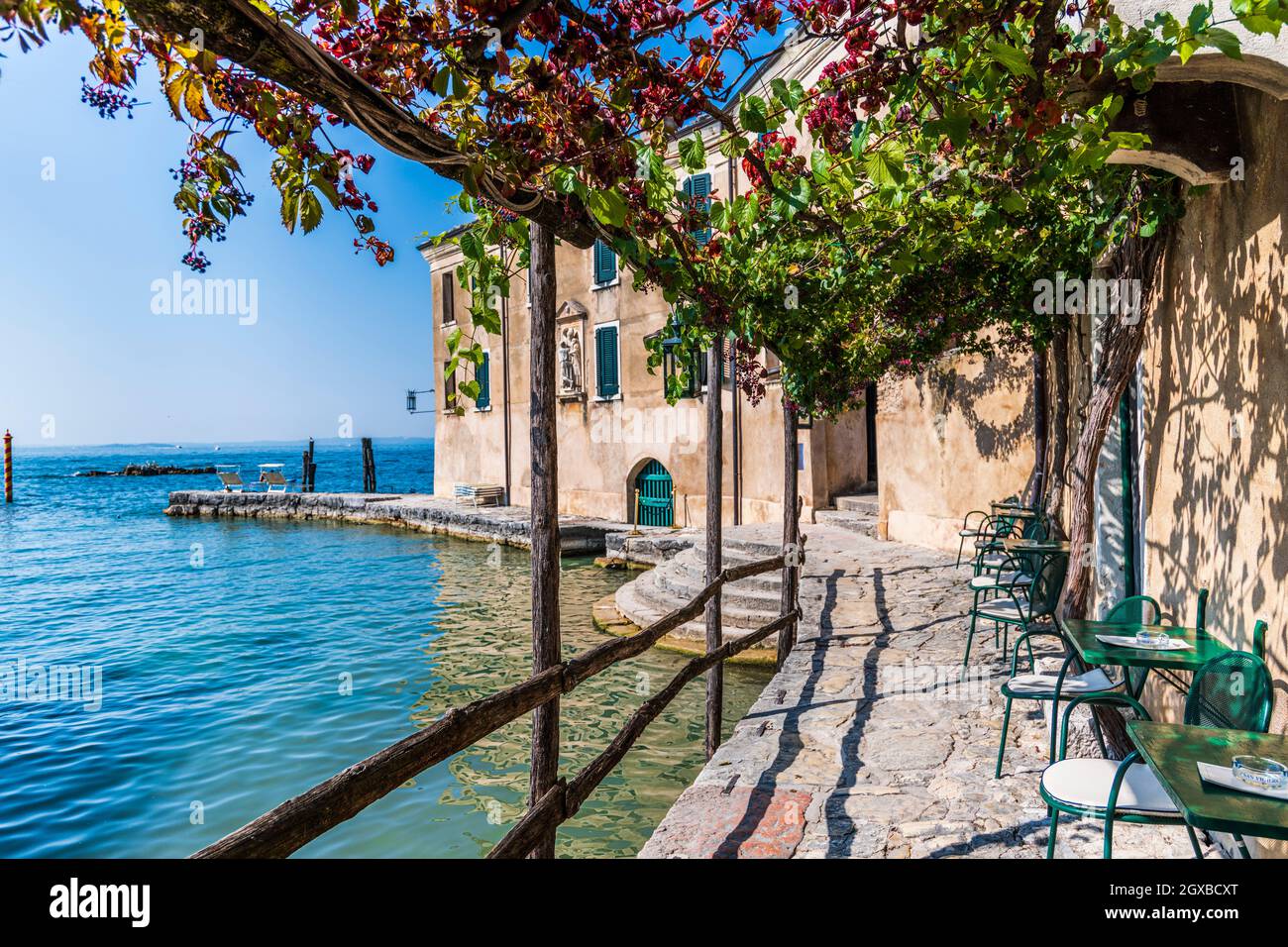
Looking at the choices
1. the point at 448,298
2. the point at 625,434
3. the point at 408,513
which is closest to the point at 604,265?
the point at 625,434

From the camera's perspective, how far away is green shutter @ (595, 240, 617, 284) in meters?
20.9

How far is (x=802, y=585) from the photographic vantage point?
10.2 m

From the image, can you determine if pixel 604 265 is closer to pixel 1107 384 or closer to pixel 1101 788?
pixel 1107 384

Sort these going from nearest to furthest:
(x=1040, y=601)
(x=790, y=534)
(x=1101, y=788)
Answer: (x=1101, y=788)
(x=1040, y=601)
(x=790, y=534)

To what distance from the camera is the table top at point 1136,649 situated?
10.9 ft

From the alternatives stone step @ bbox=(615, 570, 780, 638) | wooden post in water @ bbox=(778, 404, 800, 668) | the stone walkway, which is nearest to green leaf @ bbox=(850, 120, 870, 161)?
the stone walkway

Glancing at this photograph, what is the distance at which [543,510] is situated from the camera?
3787 mm

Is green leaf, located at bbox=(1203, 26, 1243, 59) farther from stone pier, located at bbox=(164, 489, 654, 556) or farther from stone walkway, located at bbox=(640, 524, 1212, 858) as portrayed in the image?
stone pier, located at bbox=(164, 489, 654, 556)

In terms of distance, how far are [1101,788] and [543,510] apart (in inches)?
97.5

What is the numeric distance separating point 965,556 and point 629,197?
8965 mm

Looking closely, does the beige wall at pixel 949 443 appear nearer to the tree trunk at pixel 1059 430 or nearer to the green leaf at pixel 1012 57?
the tree trunk at pixel 1059 430

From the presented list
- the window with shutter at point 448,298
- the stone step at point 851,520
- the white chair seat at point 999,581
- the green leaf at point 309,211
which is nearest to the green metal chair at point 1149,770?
the green leaf at point 309,211

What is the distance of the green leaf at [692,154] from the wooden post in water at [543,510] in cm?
96
